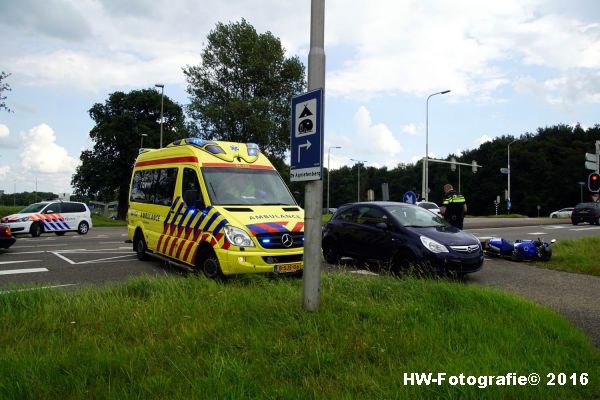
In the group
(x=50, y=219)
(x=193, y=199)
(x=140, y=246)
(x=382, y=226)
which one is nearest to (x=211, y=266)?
(x=193, y=199)

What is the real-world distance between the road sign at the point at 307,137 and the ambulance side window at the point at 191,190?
10.6ft

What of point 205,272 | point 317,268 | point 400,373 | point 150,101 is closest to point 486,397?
point 400,373

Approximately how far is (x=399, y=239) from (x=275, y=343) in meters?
5.31

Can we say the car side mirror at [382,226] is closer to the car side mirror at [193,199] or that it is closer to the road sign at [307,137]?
the car side mirror at [193,199]

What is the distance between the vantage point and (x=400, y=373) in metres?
3.63

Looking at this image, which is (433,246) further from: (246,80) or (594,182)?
(246,80)

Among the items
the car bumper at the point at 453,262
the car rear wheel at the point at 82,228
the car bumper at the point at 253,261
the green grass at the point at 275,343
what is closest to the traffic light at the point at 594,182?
the car bumper at the point at 453,262

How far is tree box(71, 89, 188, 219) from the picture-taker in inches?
1859

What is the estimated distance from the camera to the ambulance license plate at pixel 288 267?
296 inches

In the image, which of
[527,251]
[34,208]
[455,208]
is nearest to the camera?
[527,251]

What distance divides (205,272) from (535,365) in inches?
206

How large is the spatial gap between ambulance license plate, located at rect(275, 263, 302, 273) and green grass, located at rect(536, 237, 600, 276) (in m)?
6.32

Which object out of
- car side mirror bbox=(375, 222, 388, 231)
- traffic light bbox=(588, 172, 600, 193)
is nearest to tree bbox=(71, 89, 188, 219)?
traffic light bbox=(588, 172, 600, 193)

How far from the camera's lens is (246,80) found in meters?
37.6
